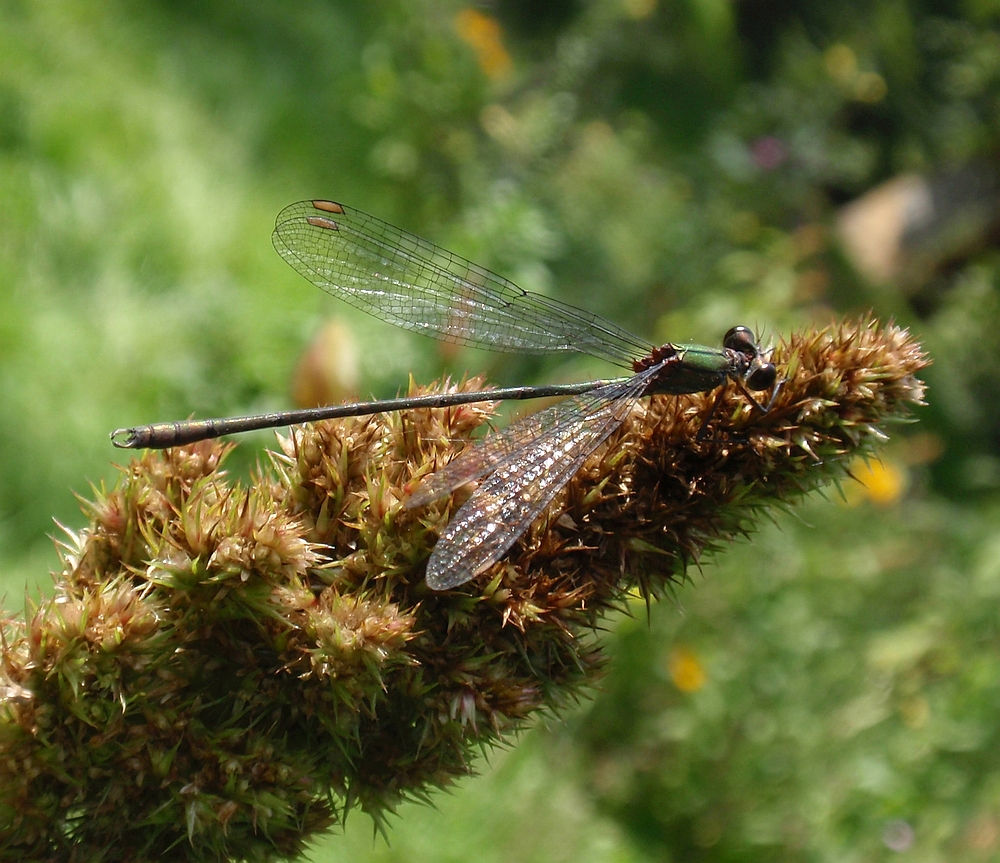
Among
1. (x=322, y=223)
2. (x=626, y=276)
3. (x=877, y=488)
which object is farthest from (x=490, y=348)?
(x=626, y=276)

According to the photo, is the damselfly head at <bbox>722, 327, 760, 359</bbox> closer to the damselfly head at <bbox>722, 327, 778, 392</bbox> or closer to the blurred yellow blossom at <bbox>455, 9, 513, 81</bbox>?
the damselfly head at <bbox>722, 327, 778, 392</bbox>

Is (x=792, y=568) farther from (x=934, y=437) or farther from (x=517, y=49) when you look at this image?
(x=517, y=49)

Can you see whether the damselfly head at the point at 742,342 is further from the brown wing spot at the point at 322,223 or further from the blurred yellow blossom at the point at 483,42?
the blurred yellow blossom at the point at 483,42

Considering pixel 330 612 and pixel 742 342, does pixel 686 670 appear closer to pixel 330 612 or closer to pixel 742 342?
pixel 742 342

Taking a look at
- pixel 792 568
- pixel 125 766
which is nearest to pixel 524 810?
pixel 792 568

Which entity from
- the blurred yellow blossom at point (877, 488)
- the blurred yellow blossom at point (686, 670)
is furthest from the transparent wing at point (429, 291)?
the blurred yellow blossom at point (877, 488)

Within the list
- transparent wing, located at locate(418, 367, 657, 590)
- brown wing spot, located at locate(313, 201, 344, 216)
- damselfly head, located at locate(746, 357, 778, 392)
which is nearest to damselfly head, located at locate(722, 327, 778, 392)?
damselfly head, located at locate(746, 357, 778, 392)
